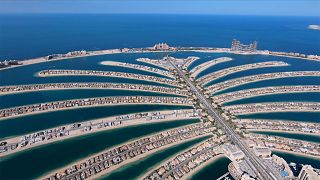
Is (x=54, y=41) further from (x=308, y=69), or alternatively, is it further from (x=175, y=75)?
(x=308, y=69)

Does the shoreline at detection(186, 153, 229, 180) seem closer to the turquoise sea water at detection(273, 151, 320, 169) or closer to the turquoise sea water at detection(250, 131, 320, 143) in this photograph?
the turquoise sea water at detection(273, 151, 320, 169)

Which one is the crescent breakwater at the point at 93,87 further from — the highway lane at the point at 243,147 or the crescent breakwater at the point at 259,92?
the crescent breakwater at the point at 259,92

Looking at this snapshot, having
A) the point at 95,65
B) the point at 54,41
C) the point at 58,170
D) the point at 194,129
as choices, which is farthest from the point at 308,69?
the point at 54,41

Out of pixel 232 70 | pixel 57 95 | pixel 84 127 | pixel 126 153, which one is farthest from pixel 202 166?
pixel 232 70

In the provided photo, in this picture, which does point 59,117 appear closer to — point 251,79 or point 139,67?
point 139,67

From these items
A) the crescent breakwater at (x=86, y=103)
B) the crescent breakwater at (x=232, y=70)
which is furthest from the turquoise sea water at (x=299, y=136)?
the crescent breakwater at (x=232, y=70)

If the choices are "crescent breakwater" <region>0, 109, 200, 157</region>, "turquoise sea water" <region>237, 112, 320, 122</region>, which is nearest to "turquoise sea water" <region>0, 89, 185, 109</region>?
"crescent breakwater" <region>0, 109, 200, 157</region>
